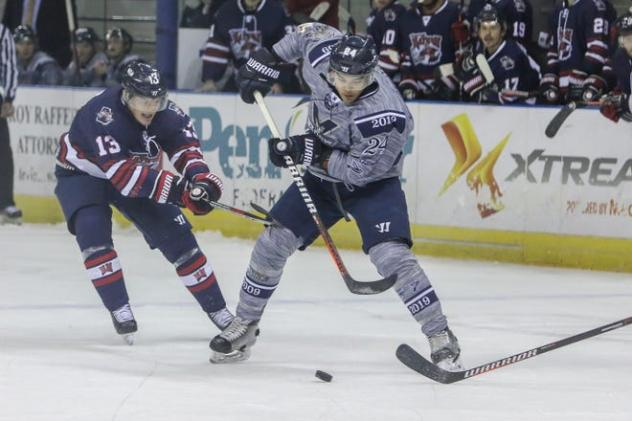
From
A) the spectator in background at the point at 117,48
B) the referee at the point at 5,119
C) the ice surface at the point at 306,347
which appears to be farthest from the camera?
the spectator in background at the point at 117,48

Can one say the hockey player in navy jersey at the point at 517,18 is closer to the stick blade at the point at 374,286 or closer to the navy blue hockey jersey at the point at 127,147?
the navy blue hockey jersey at the point at 127,147

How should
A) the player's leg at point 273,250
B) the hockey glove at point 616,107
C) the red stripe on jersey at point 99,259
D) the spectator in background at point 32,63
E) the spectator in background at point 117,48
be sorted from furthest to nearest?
the spectator in background at point 117,48 < the spectator in background at point 32,63 < the hockey glove at point 616,107 < the red stripe on jersey at point 99,259 < the player's leg at point 273,250

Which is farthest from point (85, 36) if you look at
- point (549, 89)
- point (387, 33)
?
point (549, 89)

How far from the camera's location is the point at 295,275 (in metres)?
7.49

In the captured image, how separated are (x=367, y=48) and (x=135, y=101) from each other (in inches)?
37.2

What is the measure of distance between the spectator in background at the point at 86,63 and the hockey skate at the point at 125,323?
14.4 ft

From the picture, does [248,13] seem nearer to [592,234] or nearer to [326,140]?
[592,234]

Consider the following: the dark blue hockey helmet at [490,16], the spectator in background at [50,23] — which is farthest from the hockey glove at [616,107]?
the spectator in background at [50,23]

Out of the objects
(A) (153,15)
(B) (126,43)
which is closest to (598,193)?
(B) (126,43)

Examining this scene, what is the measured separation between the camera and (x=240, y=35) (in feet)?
29.3

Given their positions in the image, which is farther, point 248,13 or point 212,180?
point 248,13

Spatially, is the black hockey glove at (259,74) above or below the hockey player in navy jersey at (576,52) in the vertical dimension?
above

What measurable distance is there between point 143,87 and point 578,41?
342 cm

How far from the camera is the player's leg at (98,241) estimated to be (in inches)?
218
